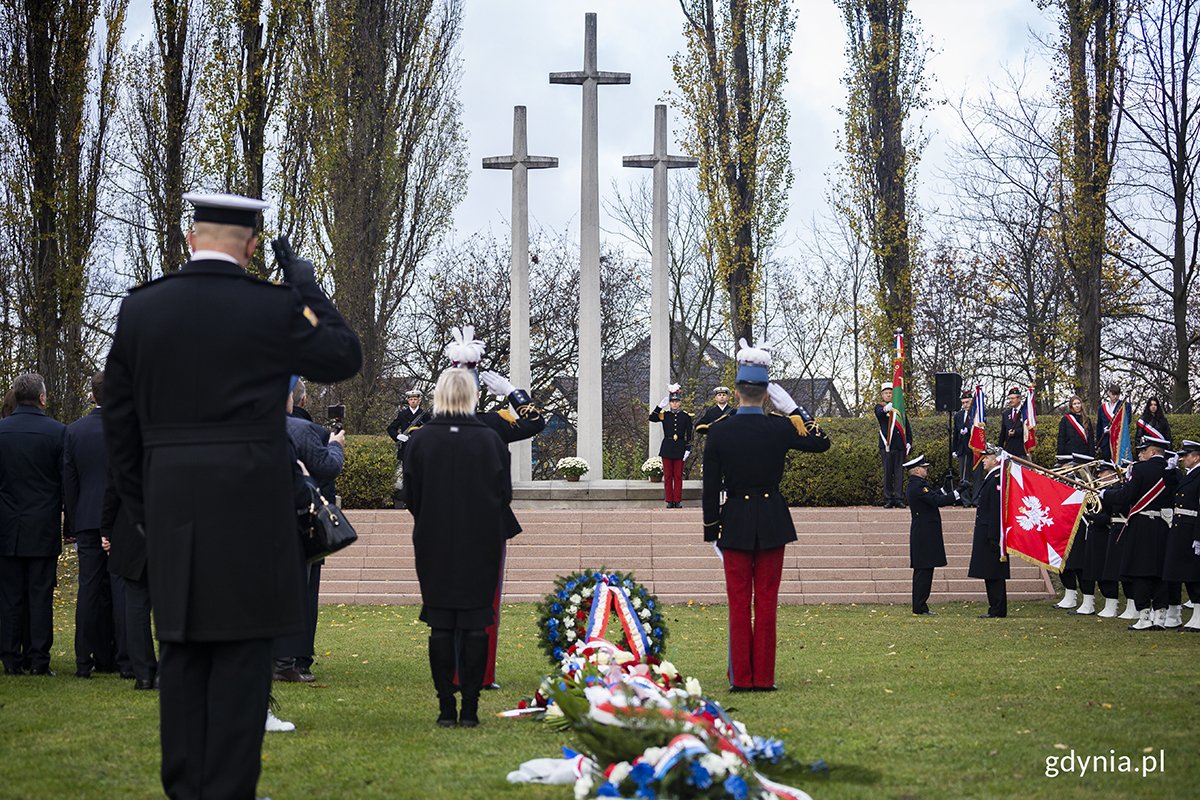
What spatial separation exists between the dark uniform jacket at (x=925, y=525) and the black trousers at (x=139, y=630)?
31.7 feet

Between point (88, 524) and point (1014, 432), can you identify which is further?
point (1014, 432)

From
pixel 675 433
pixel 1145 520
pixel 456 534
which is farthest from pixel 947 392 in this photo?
pixel 456 534

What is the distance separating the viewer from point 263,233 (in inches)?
1021

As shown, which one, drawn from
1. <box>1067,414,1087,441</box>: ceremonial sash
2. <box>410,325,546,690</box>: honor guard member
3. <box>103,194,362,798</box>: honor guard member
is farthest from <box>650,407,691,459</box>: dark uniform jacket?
<box>103,194,362,798</box>: honor guard member

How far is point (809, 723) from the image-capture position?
761 centimetres

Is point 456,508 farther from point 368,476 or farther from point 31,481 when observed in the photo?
point 368,476

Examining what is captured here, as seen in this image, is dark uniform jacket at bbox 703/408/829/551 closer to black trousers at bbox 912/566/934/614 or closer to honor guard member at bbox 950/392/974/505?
black trousers at bbox 912/566/934/614

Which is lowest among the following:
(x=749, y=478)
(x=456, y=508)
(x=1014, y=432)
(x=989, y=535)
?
(x=989, y=535)

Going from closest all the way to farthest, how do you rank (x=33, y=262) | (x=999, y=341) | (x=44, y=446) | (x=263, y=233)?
(x=44, y=446) < (x=33, y=262) < (x=263, y=233) < (x=999, y=341)

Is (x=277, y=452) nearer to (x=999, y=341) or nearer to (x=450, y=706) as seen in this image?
(x=450, y=706)

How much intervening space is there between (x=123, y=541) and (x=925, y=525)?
10.1 m

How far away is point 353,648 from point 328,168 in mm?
16842

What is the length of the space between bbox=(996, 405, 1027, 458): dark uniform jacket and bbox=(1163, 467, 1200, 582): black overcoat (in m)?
8.61

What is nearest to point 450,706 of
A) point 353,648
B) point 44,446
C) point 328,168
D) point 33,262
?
point 44,446
